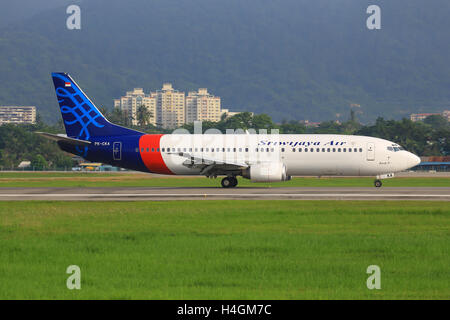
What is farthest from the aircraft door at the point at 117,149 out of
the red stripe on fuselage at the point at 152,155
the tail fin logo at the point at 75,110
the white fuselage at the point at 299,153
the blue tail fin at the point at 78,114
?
the white fuselage at the point at 299,153

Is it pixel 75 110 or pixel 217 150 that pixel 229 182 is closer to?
pixel 217 150

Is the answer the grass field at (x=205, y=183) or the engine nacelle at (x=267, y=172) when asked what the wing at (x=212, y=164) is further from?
the grass field at (x=205, y=183)

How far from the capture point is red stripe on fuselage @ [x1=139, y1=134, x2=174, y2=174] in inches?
1779

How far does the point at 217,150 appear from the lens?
45.2m

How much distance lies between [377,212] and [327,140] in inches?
711

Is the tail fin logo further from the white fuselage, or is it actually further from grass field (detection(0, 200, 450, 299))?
grass field (detection(0, 200, 450, 299))

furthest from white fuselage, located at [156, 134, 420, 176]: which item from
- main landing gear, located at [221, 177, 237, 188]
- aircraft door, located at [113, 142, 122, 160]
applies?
aircraft door, located at [113, 142, 122, 160]

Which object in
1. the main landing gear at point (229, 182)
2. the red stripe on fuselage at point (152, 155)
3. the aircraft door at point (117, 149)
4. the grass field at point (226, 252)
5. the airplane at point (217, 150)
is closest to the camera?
the grass field at point (226, 252)

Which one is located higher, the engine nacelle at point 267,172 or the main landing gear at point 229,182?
the engine nacelle at point 267,172

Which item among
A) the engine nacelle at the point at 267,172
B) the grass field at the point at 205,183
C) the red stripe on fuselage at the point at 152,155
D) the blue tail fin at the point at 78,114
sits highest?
the blue tail fin at the point at 78,114

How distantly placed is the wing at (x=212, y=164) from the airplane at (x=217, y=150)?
7 cm

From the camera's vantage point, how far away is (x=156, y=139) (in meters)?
45.8

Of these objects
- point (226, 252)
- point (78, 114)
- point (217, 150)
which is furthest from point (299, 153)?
point (226, 252)

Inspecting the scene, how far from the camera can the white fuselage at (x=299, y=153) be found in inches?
1759
